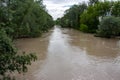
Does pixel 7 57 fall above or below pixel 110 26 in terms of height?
above

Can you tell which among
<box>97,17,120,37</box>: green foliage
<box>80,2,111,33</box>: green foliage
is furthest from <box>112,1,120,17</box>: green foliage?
<box>97,17,120,37</box>: green foliage

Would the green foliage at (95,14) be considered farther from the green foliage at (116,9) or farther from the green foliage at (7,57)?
the green foliage at (7,57)

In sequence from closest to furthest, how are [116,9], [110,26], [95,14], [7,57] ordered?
[7,57]
[110,26]
[116,9]
[95,14]

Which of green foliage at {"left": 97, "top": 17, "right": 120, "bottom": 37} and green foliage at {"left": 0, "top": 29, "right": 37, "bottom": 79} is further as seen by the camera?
green foliage at {"left": 97, "top": 17, "right": 120, "bottom": 37}

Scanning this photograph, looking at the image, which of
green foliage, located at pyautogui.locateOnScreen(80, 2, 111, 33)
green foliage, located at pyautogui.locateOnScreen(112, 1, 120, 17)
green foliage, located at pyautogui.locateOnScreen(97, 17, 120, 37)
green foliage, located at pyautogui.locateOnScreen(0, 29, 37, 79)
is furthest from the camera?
green foliage, located at pyautogui.locateOnScreen(80, 2, 111, 33)

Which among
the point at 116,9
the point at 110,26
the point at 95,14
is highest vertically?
the point at 116,9

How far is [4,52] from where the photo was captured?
26.7ft

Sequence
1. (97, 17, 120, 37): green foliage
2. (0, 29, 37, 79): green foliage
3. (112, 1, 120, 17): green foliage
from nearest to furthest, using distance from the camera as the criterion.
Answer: (0, 29, 37, 79): green foliage → (97, 17, 120, 37): green foliage → (112, 1, 120, 17): green foliage

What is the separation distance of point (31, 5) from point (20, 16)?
11.2ft

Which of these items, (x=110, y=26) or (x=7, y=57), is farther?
(x=110, y=26)

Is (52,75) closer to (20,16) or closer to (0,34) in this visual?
(0,34)

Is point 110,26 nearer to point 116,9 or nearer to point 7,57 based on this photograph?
point 116,9

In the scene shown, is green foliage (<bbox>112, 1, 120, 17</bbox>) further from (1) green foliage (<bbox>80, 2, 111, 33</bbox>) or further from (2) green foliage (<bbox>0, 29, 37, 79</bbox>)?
(2) green foliage (<bbox>0, 29, 37, 79</bbox>)

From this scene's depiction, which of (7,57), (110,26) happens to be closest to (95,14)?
(110,26)
